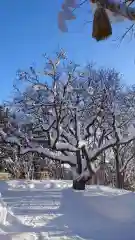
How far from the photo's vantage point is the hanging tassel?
4.70 feet

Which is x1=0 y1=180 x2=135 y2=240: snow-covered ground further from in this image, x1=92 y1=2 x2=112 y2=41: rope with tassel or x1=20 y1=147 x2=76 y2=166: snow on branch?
x1=92 y1=2 x2=112 y2=41: rope with tassel

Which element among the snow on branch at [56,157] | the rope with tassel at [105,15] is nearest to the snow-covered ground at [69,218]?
the snow on branch at [56,157]

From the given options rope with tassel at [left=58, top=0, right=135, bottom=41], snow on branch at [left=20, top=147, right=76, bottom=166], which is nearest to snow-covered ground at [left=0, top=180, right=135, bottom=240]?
snow on branch at [left=20, top=147, right=76, bottom=166]

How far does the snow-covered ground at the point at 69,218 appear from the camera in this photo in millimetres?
5746

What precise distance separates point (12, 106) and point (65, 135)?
682 cm

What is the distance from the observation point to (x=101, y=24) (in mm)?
1438

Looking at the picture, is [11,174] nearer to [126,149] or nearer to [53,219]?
[126,149]

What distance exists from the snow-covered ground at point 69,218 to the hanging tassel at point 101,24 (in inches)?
158

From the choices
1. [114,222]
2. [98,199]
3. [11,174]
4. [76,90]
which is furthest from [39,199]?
[11,174]

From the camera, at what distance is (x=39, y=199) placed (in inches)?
426

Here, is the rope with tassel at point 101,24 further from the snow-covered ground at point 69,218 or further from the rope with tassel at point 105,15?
the snow-covered ground at point 69,218

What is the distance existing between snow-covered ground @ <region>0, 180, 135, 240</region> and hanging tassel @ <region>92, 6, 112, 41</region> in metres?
4.01

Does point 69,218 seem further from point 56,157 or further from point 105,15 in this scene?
point 105,15

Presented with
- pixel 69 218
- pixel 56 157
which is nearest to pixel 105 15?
pixel 69 218
